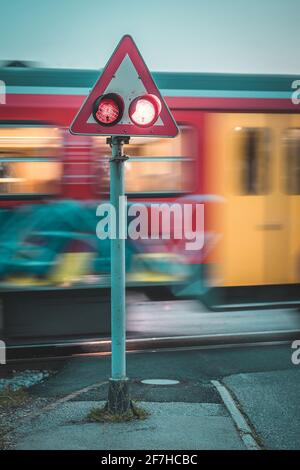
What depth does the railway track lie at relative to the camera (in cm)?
809

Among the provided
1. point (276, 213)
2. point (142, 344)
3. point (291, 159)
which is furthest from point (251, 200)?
point (142, 344)

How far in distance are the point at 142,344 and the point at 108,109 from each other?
4.18 metres

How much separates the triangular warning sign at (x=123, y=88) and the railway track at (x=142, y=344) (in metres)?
3.68

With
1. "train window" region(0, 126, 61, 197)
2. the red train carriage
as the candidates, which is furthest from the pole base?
"train window" region(0, 126, 61, 197)

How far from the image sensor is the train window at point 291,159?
880 centimetres

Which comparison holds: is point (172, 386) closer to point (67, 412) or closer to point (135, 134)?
point (67, 412)

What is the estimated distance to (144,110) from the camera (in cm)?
511

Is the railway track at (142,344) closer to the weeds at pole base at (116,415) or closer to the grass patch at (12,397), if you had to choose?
the grass patch at (12,397)

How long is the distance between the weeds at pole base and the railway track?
264cm

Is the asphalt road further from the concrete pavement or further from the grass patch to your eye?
the grass patch

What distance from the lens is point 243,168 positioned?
8695mm

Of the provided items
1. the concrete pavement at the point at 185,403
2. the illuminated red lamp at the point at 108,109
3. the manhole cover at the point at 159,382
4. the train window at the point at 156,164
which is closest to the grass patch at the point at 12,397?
the concrete pavement at the point at 185,403

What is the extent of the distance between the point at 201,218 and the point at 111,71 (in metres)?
3.66

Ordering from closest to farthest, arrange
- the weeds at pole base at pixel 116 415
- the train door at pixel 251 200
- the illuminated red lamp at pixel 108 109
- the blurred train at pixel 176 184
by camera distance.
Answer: the illuminated red lamp at pixel 108 109 < the weeds at pole base at pixel 116 415 < the blurred train at pixel 176 184 < the train door at pixel 251 200
